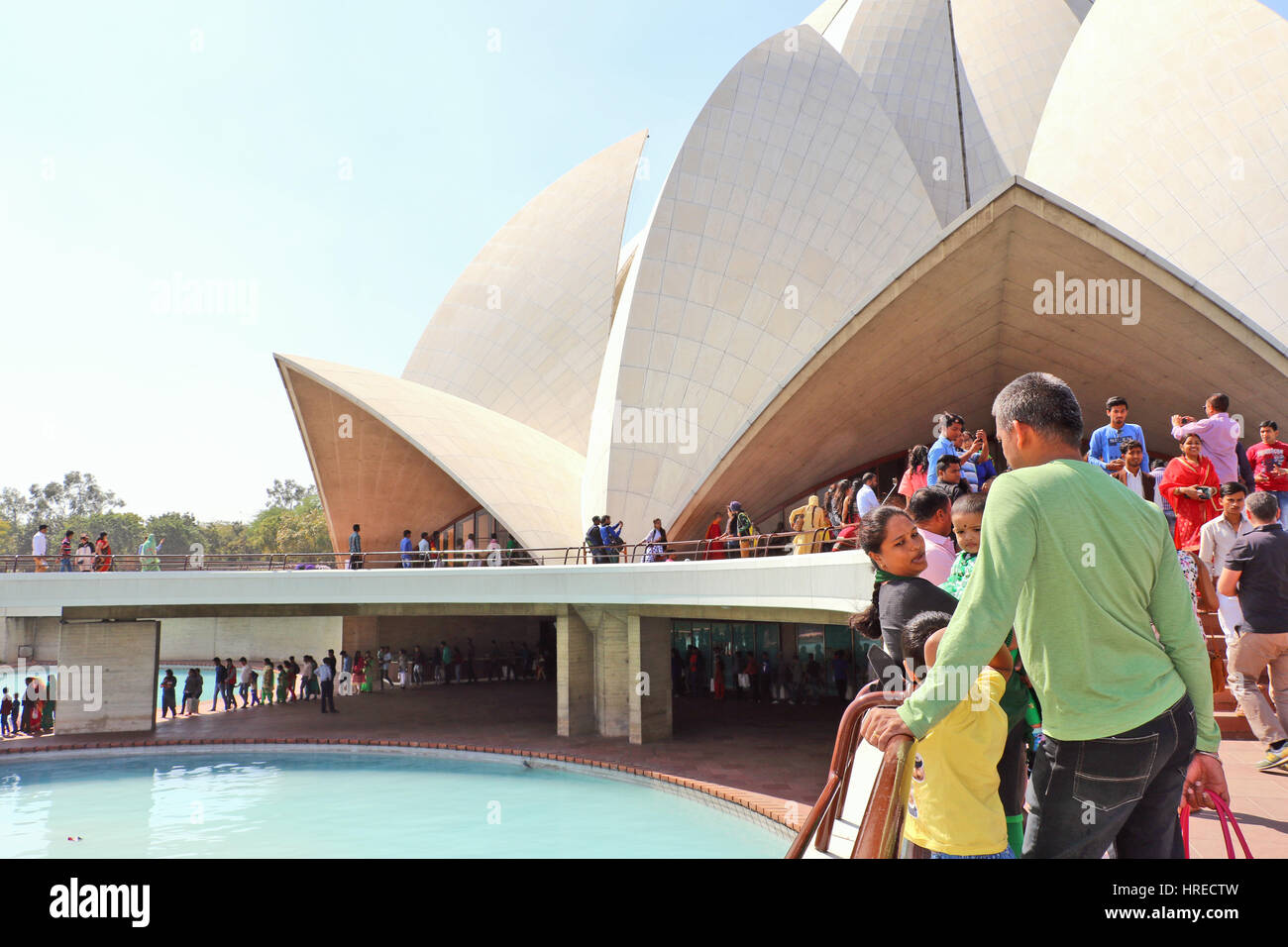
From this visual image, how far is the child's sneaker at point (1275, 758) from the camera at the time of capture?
4402 mm

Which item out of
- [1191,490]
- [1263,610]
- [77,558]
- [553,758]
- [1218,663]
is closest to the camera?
[1263,610]

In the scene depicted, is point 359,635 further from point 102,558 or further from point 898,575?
point 898,575

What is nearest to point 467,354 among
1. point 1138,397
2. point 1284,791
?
point 1138,397

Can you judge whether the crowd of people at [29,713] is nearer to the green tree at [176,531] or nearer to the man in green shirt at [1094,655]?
the man in green shirt at [1094,655]

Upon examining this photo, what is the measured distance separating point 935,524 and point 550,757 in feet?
33.3

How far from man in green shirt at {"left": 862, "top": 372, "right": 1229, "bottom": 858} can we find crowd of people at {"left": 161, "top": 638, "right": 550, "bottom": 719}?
1690cm

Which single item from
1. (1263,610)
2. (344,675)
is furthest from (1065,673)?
(344,675)

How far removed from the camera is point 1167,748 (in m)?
1.63
